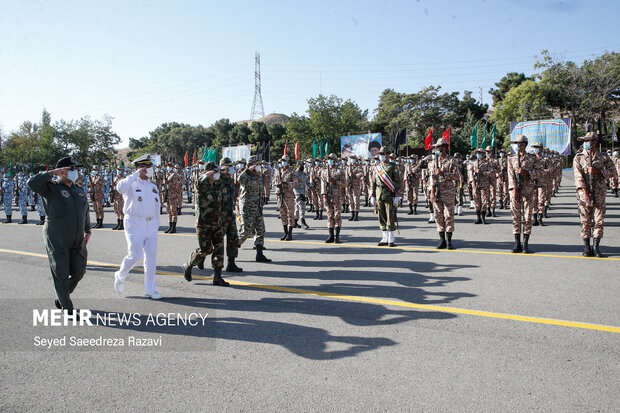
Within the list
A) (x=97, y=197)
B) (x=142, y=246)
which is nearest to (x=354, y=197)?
(x=97, y=197)

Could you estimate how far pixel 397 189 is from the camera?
9.79 metres

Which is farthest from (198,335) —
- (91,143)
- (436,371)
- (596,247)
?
(91,143)

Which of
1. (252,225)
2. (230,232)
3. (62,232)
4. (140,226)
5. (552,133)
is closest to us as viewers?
(62,232)

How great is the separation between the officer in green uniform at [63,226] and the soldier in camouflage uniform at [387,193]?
20.7ft

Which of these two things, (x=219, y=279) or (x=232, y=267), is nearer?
(x=219, y=279)

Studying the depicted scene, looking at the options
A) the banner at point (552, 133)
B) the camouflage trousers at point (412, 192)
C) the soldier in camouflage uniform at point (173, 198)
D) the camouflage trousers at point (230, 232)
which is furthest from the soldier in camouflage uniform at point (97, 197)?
the banner at point (552, 133)

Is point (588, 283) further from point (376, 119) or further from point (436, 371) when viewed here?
point (376, 119)

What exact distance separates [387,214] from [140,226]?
5855 millimetres

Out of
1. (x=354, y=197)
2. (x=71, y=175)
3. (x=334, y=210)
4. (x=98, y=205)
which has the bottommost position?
(x=334, y=210)

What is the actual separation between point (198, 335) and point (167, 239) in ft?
26.8

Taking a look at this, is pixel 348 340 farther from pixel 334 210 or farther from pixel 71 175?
pixel 334 210

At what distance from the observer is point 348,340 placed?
4.41 m

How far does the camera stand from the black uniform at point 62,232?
5141 millimetres

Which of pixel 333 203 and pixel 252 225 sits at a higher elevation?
pixel 333 203
